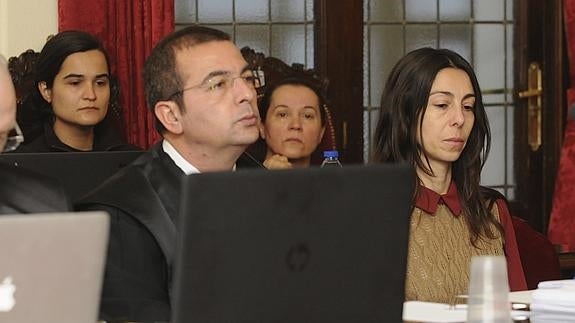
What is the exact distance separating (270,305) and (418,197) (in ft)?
4.68

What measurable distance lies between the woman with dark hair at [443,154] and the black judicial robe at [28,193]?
3.07 feet

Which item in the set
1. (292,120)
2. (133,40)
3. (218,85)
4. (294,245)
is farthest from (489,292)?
(133,40)

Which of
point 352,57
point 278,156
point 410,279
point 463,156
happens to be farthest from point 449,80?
point 352,57

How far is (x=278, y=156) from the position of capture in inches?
180

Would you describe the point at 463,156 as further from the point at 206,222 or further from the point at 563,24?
the point at 563,24

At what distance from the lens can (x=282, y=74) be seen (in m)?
4.86

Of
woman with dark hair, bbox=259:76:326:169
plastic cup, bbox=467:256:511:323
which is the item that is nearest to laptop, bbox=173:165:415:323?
plastic cup, bbox=467:256:511:323

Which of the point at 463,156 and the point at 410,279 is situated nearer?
the point at 410,279

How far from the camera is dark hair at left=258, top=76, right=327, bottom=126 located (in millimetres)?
4727

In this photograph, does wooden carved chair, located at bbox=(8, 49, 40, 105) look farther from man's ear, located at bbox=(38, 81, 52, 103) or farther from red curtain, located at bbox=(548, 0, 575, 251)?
red curtain, located at bbox=(548, 0, 575, 251)

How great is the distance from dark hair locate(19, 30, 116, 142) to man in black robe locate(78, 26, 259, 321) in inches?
62.0

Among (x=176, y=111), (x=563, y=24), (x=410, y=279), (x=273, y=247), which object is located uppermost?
(x=563, y=24)

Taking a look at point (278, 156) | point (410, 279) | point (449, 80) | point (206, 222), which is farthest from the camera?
point (278, 156)

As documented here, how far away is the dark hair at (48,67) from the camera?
A: 471 centimetres
